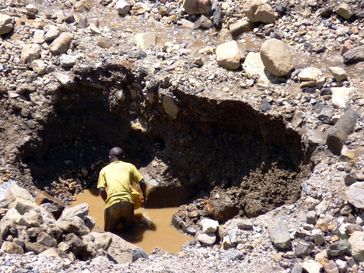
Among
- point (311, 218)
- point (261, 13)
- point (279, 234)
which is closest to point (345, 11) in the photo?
point (261, 13)

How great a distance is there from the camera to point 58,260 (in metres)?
5.28

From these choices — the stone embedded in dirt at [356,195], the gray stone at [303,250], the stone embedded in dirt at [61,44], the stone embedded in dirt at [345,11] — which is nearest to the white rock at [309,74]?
the stone embedded in dirt at [345,11]

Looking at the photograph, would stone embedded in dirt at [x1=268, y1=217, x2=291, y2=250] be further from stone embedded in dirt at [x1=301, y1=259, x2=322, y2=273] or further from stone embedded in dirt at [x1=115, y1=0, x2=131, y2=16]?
stone embedded in dirt at [x1=115, y1=0, x2=131, y2=16]

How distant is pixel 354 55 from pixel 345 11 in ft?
1.80

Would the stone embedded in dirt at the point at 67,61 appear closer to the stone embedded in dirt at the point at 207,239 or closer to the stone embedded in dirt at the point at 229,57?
the stone embedded in dirt at the point at 229,57

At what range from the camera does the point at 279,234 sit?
18.2 feet

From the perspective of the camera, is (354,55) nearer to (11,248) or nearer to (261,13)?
(261,13)

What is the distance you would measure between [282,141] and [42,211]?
2.17 metres

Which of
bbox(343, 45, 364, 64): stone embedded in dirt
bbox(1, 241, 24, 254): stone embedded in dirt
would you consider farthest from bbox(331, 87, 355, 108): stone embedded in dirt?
bbox(1, 241, 24, 254): stone embedded in dirt

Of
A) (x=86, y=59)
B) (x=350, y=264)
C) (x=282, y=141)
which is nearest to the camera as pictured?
(x=350, y=264)

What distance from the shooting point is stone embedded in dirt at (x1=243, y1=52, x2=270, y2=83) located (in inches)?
269

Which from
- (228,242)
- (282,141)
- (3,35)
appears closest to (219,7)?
(282,141)

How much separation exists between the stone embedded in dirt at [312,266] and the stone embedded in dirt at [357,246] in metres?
0.25

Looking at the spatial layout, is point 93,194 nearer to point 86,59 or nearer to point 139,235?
point 139,235
